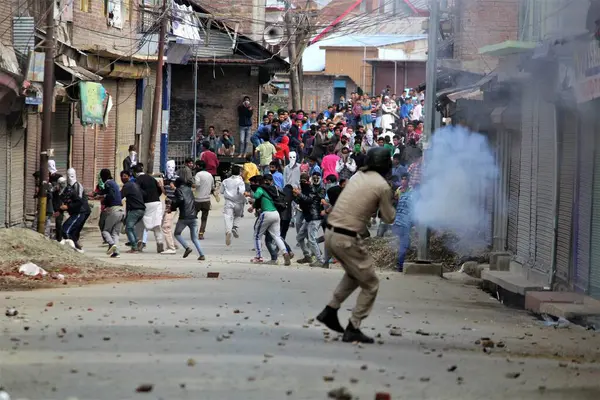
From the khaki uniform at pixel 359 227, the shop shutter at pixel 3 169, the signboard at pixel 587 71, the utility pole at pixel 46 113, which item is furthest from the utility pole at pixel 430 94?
the khaki uniform at pixel 359 227

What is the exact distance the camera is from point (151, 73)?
124 feet

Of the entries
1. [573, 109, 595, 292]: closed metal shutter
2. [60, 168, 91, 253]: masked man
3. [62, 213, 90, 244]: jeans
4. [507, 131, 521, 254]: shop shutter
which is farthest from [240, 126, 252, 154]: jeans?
[573, 109, 595, 292]: closed metal shutter

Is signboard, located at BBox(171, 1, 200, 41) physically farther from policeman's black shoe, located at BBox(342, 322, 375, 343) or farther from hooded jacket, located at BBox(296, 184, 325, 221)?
policeman's black shoe, located at BBox(342, 322, 375, 343)

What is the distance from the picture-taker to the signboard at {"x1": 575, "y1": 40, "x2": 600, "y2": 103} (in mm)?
13680

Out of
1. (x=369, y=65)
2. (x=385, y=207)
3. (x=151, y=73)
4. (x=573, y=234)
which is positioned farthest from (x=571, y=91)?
(x=369, y=65)

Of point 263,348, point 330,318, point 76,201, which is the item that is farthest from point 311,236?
point 263,348

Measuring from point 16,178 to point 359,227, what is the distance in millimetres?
17013

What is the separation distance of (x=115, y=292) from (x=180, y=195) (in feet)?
22.8

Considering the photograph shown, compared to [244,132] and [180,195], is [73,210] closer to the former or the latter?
[180,195]

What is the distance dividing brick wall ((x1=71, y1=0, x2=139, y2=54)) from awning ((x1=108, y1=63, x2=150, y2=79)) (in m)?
0.47

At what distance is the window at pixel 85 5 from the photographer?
30.4 meters

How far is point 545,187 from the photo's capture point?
58.5ft

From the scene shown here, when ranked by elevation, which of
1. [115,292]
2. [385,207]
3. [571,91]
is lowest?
[115,292]

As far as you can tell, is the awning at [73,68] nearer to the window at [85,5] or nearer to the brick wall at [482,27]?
the window at [85,5]
